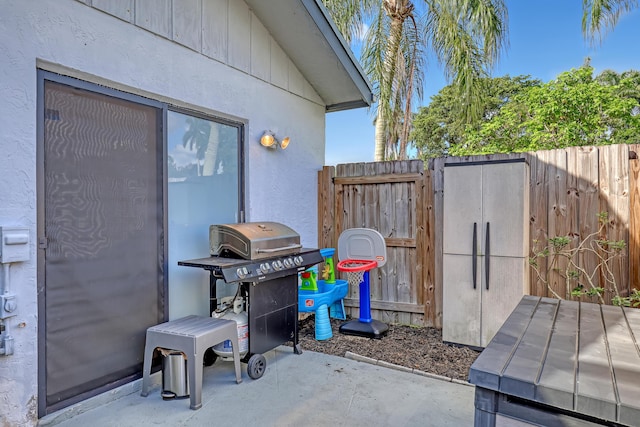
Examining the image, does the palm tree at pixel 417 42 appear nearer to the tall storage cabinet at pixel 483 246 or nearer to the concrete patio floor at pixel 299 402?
the tall storage cabinet at pixel 483 246

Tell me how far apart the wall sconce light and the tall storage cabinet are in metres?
1.81

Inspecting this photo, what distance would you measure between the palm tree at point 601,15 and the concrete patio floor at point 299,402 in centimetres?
832

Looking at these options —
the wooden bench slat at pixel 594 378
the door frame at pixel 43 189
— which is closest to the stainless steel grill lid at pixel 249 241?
the door frame at pixel 43 189

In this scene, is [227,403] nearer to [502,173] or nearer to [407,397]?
[407,397]

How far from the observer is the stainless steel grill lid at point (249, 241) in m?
3.20

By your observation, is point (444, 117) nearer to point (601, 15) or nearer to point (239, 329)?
point (601, 15)

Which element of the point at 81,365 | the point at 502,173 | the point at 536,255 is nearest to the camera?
the point at 81,365

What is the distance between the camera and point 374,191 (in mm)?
4945

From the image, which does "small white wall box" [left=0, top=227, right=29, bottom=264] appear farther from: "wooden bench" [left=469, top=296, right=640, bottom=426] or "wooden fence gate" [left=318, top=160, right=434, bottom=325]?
"wooden fence gate" [left=318, top=160, right=434, bottom=325]

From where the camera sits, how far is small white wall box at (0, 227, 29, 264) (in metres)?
2.29

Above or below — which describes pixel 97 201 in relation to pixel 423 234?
above

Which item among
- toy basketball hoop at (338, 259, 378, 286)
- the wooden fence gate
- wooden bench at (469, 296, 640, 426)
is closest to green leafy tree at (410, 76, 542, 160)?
the wooden fence gate

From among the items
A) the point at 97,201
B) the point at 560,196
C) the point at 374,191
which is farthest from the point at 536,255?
the point at 97,201

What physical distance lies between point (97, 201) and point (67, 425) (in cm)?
150
